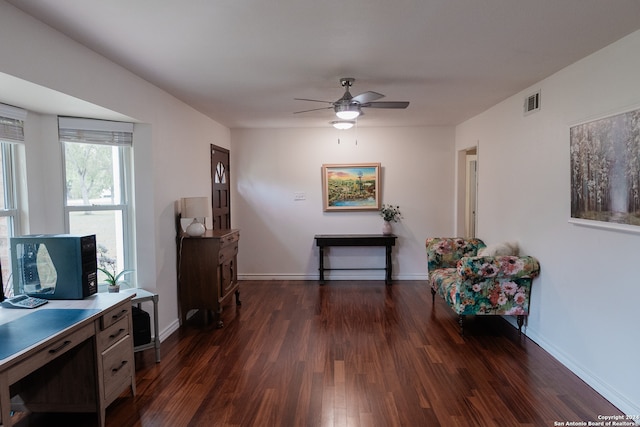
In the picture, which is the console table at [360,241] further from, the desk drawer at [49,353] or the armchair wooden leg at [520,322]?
the desk drawer at [49,353]

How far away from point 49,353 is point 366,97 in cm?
267

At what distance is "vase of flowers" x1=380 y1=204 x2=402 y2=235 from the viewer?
5.60 m

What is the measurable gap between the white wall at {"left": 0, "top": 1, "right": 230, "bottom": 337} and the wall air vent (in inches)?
138

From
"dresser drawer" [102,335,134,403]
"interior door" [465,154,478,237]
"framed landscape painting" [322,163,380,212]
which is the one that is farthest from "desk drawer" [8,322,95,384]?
"interior door" [465,154,478,237]

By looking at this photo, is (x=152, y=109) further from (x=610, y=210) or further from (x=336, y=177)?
(x=610, y=210)

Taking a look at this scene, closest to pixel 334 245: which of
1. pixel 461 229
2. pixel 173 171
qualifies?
pixel 461 229

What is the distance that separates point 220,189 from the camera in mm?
5238

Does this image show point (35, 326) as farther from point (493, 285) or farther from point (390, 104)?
point (493, 285)

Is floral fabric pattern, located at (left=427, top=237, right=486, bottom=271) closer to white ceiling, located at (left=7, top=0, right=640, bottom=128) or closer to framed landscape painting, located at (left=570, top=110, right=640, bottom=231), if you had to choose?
framed landscape painting, located at (left=570, top=110, right=640, bottom=231)

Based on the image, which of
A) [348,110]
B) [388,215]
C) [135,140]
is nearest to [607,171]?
[348,110]

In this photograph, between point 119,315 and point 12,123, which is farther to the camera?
point 12,123

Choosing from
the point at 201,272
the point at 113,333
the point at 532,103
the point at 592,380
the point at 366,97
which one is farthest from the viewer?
the point at 201,272

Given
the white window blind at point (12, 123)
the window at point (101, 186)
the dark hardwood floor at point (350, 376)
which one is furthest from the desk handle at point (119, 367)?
the white window blind at point (12, 123)

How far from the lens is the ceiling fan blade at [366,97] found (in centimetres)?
291
